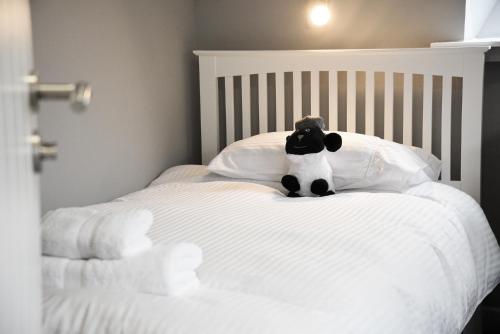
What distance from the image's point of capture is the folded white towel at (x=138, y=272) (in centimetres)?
146

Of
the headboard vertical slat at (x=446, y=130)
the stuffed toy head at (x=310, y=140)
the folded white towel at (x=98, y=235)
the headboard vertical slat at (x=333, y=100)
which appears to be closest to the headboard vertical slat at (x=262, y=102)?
the headboard vertical slat at (x=333, y=100)

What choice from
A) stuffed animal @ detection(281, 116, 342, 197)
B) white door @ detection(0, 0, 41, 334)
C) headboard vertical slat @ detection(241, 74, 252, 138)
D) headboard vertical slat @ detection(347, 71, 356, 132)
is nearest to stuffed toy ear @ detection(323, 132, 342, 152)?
Result: stuffed animal @ detection(281, 116, 342, 197)

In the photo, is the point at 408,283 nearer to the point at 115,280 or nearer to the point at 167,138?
the point at 115,280

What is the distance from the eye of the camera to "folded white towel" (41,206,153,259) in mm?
1506

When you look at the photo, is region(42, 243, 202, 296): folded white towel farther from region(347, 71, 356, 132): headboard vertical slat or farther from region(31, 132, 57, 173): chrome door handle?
region(347, 71, 356, 132): headboard vertical slat

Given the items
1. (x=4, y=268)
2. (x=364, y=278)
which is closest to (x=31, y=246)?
(x=4, y=268)

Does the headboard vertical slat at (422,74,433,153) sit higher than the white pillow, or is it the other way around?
the headboard vertical slat at (422,74,433,153)

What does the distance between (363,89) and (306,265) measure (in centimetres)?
156

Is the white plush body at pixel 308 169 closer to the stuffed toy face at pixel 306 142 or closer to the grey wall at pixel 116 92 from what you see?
the stuffed toy face at pixel 306 142

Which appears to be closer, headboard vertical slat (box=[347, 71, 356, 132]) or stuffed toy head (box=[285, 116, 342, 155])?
stuffed toy head (box=[285, 116, 342, 155])

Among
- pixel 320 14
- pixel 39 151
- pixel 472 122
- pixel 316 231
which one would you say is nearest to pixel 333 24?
pixel 320 14

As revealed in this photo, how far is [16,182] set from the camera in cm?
81

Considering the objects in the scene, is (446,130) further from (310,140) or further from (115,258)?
(115,258)

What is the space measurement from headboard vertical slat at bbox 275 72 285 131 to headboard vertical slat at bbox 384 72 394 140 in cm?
42
